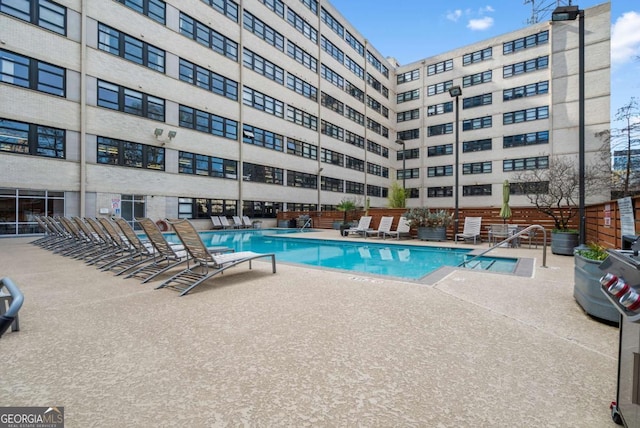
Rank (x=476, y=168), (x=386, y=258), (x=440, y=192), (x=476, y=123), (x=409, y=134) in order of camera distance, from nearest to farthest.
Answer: (x=386, y=258), (x=476, y=168), (x=476, y=123), (x=440, y=192), (x=409, y=134)

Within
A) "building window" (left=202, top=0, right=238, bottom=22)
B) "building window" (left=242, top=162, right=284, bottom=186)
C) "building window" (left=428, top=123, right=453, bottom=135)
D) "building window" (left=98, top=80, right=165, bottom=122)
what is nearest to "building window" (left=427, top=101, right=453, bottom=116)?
"building window" (left=428, top=123, right=453, bottom=135)

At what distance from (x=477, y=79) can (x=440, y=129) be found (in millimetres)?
6371

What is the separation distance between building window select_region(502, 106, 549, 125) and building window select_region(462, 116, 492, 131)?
5.22ft

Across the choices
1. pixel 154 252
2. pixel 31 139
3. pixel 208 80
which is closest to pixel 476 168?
pixel 208 80

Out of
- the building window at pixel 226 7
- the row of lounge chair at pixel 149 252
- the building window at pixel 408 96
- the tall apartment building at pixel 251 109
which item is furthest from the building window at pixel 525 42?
the row of lounge chair at pixel 149 252

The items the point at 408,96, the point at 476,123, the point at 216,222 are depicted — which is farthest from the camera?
the point at 408,96

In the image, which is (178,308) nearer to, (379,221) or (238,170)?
(379,221)

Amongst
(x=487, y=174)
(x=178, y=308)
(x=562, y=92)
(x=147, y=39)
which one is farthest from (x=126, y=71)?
(x=562, y=92)

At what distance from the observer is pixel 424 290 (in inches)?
191

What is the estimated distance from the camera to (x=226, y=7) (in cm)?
2338

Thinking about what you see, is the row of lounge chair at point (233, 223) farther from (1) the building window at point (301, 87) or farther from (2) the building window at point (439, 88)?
(2) the building window at point (439, 88)

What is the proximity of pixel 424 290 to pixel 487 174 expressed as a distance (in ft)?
111

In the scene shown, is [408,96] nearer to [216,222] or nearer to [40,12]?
[216,222]

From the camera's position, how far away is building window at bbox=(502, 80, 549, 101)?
30.7 meters
